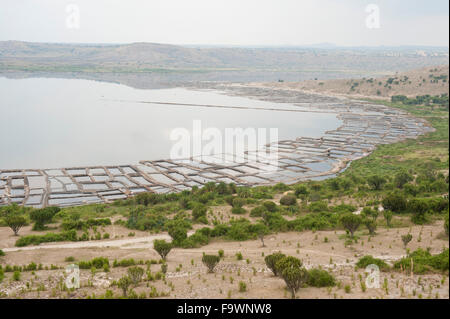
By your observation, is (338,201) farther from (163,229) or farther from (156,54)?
(156,54)

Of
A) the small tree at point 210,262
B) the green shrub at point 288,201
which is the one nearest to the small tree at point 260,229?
the small tree at point 210,262

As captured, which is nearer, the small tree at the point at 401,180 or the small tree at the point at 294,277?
the small tree at the point at 294,277

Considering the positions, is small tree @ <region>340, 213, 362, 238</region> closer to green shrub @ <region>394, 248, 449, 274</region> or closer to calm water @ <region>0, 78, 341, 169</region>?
green shrub @ <region>394, 248, 449, 274</region>

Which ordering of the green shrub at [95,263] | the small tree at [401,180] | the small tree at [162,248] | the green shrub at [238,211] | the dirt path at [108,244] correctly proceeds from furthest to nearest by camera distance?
the small tree at [401,180], the green shrub at [238,211], the dirt path at [108,244], the small tree at [162,248], the green shrub at [95,263]

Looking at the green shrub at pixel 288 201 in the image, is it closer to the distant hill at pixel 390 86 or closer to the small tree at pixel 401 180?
the small tree at pixel 401 180

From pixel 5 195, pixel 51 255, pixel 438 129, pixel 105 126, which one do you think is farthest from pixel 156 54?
pixel 51 255

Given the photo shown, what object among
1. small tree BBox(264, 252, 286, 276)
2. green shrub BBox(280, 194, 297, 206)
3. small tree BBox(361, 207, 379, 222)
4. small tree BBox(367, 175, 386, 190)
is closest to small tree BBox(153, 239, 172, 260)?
small tree BBox(264, 252, 286, 276)
